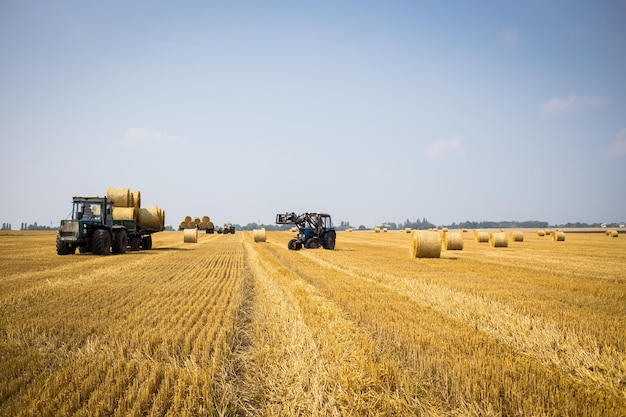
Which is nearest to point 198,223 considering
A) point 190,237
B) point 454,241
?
point 190,237

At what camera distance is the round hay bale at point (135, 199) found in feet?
77.1

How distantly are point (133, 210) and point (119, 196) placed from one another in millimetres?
1004

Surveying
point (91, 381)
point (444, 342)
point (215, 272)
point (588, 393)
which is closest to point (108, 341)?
point (91, 381)

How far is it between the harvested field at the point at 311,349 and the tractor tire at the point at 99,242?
9.31 m

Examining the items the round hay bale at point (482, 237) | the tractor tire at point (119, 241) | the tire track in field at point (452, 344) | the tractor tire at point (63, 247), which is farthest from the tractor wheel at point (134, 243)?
the round hay bale at point (482, 237)

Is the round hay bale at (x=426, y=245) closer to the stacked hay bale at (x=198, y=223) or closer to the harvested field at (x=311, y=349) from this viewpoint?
the harvested field at (x=311, y=349)

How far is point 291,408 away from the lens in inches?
157

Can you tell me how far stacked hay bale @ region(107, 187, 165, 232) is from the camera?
22.8 meters

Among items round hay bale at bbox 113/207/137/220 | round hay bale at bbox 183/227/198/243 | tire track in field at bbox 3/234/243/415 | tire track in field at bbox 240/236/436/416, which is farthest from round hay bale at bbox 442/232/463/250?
round hay bale at bbox 183/227/198/243

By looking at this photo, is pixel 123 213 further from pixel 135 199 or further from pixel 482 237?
pixel 482 237

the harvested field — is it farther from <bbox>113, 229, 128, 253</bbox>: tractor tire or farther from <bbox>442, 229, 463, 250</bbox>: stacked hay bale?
<bbox>442, 229, 463, 250</bbox>: stacked hay bale

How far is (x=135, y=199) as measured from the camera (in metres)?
23.8

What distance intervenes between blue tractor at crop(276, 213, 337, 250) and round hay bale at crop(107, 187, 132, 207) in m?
8.26

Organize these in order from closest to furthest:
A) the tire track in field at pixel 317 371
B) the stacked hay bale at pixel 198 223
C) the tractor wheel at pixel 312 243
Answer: the tire track in field at pixel 317 371 < the tractor wheel at pixel 312 243 < the stacked hay bale at pixel 198 223
